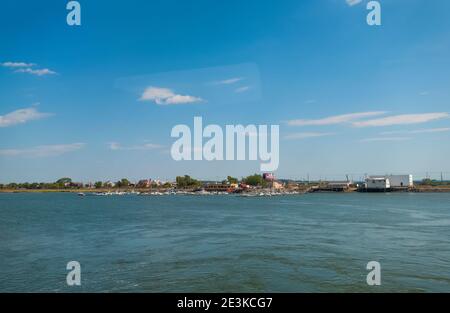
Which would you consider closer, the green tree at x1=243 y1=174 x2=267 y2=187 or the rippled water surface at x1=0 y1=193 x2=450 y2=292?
the rippled water surface at x1=0 y1=193 x2=450 y2=292

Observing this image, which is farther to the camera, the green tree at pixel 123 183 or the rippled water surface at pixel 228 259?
the green tree at pixel 123 183

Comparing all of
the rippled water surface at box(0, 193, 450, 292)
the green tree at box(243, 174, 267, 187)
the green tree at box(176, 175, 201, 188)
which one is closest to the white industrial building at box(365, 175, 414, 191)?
the green tree at box(243, 174, 267, 187)

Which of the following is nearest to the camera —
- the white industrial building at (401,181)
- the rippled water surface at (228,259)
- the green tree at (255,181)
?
the rippled water surface at (228,259)

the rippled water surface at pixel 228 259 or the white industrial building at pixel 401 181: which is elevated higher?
the white industrial building at pixel 401 181

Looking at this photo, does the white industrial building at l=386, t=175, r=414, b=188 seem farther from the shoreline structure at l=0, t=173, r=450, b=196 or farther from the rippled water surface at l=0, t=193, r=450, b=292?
the rippled water surface at l=0, t=193, r=450, b=292

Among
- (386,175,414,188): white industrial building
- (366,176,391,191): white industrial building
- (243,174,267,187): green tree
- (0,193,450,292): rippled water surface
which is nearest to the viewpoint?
(0,193,450,292): rippled water surface

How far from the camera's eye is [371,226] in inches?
1221

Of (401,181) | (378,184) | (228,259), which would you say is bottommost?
(228,259)

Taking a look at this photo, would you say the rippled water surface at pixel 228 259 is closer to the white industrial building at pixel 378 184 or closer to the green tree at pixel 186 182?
the white industrial building at pixel 378 184

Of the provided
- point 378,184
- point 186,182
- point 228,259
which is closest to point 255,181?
point 186,182

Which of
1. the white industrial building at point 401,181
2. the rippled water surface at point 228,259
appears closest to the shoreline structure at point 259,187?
the white industrial building at point 401,181

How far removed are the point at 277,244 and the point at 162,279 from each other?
30.0 ft

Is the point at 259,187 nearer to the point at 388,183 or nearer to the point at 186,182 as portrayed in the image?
the point at 186,182

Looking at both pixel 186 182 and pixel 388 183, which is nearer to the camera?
pixel 388 183
